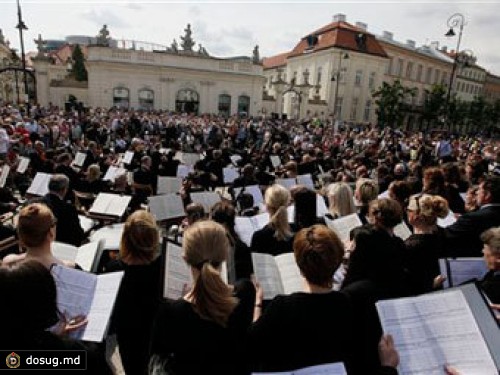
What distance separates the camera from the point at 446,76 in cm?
7275

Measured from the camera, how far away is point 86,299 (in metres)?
2.50

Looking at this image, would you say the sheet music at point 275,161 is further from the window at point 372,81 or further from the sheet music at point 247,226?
the window at point 372,81

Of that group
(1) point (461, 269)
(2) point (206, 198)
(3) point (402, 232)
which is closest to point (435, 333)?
(1) point (461, 269)

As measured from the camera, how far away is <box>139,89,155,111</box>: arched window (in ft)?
135

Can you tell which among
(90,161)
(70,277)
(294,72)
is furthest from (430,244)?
(294,72)

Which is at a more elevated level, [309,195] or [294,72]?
[294,72]

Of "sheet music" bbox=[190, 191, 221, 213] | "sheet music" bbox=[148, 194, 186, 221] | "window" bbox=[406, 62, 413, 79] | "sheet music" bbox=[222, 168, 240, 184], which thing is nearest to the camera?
"sheet music" bbox=[148, 194, 186, 221]

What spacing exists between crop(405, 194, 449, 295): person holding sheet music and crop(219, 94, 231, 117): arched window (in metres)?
41.5

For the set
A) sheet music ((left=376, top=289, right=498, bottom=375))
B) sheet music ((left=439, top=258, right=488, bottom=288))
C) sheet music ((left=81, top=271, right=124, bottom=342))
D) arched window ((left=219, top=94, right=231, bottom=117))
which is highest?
arched window ((left=219, top=94, right=231, bottom=117))

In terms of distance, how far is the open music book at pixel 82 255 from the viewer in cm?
349

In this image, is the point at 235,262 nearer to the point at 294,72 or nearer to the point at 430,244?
the point at 430,244

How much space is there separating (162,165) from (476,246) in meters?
7.18

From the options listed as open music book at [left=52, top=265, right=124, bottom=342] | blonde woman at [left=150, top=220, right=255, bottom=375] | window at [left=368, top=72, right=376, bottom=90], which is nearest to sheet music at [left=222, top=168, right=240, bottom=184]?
open music book at [left=52, top=265, right=124, bottom=342]

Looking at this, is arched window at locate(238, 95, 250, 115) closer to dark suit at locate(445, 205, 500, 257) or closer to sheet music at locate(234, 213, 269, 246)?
sheet music at locate(234, 213, 269, 246)
